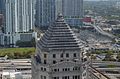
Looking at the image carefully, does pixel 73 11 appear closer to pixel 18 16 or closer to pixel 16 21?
pixel 18 16

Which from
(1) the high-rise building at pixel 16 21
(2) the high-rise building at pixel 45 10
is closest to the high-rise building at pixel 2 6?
Result: (1) the high-rise building at pixel 16 21

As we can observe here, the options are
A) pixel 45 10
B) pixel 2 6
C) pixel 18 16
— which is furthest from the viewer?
pixel 45 10

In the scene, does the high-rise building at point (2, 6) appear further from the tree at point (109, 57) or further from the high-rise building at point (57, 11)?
the tree at point (109, 57)

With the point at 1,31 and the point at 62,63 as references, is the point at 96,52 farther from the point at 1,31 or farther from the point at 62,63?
the point at 62,63

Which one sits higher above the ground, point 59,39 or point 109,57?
point 59,39

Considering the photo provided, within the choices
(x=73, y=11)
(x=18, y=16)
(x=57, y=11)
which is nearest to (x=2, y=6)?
(x=18, y=16)

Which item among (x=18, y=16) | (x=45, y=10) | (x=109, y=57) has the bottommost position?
(x=109, y=57)

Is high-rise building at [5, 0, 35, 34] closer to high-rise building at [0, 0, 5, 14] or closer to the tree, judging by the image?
high-rise building at [0, 0, 5, 14]
